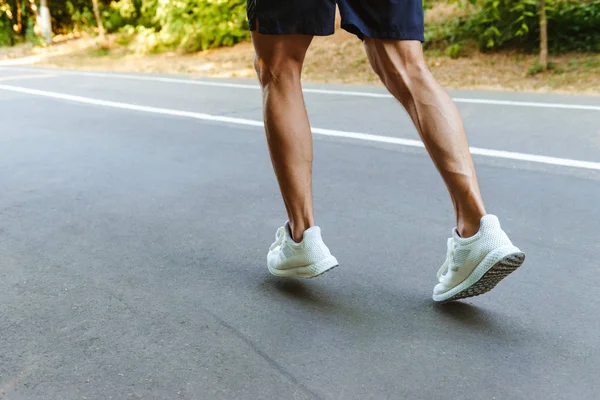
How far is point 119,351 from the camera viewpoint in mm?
1995

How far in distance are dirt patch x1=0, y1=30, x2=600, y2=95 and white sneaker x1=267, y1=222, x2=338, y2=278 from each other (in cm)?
621

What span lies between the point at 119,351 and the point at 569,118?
15.9 feet

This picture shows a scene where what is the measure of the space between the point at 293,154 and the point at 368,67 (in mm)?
9381

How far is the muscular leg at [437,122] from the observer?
2.11 metres

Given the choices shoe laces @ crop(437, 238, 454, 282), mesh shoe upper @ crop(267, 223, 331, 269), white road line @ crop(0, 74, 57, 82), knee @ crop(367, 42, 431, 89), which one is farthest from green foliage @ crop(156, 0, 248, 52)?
shoe laces @ crop(437, 238, 454, 282)

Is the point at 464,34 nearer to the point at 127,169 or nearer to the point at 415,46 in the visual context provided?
the point at 127,169

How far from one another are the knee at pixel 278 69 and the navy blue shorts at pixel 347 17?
130 mm

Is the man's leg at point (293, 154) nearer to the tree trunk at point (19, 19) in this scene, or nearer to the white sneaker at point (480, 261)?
A: the white sneaker at point (480, 261)

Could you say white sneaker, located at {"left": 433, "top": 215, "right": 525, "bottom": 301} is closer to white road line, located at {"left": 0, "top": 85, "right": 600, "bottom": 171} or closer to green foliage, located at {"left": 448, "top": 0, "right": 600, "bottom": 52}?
white road line, located at {"left": 0, "top": 85, "right": 600, "bottom": 171}

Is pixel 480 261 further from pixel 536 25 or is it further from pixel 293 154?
pixel 536 25

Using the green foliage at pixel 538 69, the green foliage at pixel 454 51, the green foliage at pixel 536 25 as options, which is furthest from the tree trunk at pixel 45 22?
the green foliage at pixel 538 69

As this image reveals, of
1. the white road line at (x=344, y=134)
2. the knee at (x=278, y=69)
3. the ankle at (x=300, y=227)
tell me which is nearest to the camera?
the knee at (x=278, y=69)

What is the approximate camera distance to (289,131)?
92.1 inches

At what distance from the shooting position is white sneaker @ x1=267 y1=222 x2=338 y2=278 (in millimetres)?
2346
